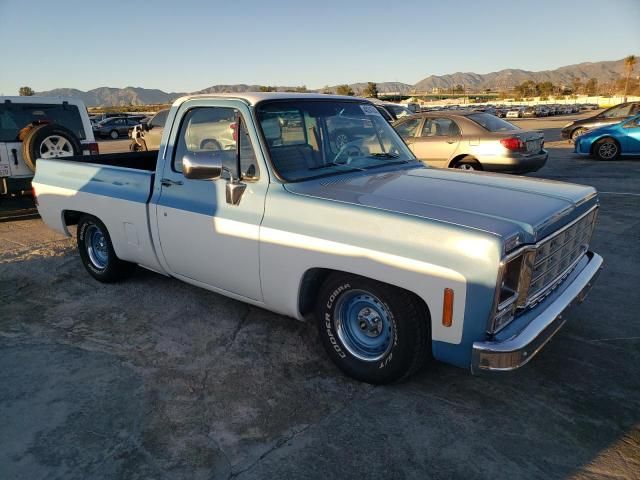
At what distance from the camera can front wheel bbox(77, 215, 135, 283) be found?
5000mm

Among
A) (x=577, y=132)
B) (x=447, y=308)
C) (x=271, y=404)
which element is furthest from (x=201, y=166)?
(x=577, y=132)

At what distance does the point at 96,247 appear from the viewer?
5.32 meters

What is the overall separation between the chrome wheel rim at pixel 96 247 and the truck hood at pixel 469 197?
111 inches

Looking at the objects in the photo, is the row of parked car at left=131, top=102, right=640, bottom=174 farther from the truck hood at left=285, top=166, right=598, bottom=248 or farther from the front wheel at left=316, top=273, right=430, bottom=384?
the front wheel at left=316, top=273, right=430, bottom=384

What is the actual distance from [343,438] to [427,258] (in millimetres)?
1125

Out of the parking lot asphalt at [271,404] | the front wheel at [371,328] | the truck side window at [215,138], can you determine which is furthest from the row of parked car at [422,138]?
the parking lot asphalt at [271,404]

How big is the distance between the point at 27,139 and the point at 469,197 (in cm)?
713

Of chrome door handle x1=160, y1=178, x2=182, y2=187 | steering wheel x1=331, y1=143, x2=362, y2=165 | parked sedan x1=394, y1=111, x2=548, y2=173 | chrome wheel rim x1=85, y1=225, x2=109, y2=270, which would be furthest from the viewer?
parked sedan x1=394, y1=111, x2=548, y2=173

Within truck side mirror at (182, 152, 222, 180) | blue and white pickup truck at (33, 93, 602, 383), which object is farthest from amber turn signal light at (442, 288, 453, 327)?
truck side mirror at (182, 152, 222, 180)

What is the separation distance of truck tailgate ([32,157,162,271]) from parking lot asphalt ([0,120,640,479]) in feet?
2.10

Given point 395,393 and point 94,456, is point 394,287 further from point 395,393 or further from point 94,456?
point 94,456

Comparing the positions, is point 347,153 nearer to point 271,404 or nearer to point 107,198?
point 271,404

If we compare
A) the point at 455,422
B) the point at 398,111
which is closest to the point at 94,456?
the point at 455,422

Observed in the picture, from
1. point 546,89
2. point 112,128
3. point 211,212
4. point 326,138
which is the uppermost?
point 546,89
